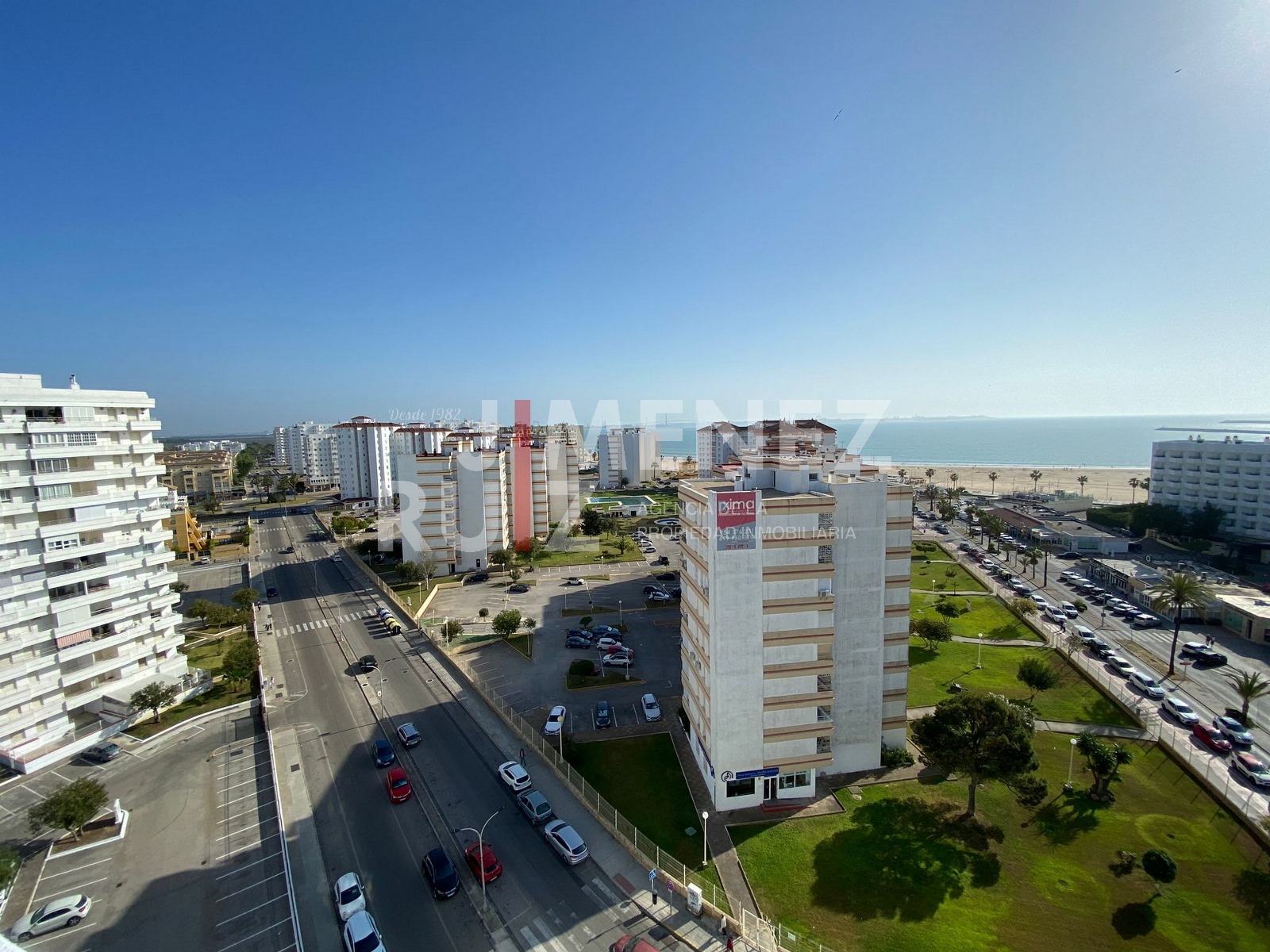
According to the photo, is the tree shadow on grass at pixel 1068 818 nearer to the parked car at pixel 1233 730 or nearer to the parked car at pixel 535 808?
the parked car at pixel 1233 730

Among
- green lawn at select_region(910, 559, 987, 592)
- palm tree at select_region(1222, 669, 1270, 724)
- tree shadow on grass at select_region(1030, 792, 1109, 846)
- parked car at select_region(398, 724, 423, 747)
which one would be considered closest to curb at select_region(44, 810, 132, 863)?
parked car at select_region(398, 724, 423, 747)

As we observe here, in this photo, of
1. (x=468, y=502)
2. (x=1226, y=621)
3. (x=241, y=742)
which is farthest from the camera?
(x=468, y=502)

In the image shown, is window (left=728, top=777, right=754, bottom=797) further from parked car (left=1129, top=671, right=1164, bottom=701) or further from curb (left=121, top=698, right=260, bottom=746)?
curb (left=121, top=698, right=260, bottom=746)

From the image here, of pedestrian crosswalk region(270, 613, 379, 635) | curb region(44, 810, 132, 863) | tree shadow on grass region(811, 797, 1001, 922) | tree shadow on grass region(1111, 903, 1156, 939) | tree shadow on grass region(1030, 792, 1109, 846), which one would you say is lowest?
tree shadow on grass region(1111, 903, 1156, 939)

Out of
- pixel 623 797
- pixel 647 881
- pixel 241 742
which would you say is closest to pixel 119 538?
pixel 241 742

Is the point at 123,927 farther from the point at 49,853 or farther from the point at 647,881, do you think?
the point at 647,881
